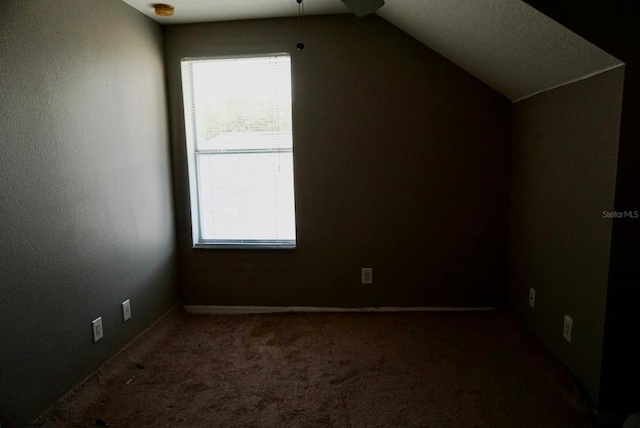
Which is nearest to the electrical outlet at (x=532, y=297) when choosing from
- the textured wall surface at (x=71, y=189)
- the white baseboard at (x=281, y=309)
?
the white baseboard at (x=281, y=309)

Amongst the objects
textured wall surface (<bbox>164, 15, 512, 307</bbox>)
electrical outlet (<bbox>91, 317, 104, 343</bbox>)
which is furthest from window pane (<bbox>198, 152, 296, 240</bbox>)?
electrical outlet (<bbox>91, 317, 104, 343</bbox>)

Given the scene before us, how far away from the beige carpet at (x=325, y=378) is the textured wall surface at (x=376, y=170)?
32 cm

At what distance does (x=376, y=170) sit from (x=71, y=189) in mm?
1969

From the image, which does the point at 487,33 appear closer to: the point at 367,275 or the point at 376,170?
the point at 376,170

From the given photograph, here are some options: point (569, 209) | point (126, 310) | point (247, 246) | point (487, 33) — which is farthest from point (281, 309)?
point (487, 33)

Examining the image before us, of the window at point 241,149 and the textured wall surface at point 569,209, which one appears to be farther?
the window at point 241,149

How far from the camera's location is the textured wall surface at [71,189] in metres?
1.66

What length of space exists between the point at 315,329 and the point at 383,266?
2.37ft

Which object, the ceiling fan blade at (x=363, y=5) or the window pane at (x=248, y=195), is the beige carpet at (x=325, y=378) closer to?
the window pane at (x=248, y=195)

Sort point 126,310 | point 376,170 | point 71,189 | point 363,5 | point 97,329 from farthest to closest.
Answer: point 376,170 < point 126,310 < point 97,329 < point 71,189 < point 363,5

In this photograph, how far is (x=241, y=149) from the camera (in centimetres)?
296

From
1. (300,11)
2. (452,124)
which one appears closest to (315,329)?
(452,124)

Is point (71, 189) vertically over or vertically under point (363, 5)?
under

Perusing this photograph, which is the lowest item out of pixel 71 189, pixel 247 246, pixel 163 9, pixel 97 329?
pixel 97 329
